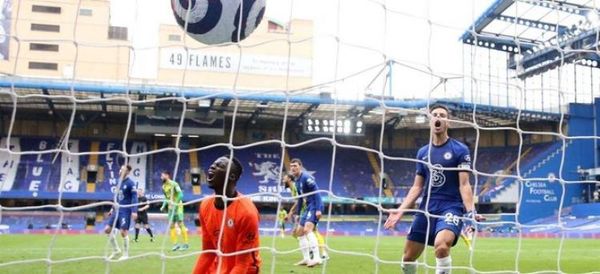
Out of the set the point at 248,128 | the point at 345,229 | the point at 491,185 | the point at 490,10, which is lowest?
the point at 345,229

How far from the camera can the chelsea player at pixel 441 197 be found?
209 inches

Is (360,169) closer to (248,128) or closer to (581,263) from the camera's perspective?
(248,128)

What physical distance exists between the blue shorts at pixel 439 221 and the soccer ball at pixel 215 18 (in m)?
2.14

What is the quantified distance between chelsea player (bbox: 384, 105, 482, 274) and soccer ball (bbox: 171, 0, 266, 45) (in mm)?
1756

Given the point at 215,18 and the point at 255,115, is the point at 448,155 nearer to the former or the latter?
the point at 215,18

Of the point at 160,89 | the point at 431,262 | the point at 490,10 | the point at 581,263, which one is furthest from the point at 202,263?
the point at 160,89

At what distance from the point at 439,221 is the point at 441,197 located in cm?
21

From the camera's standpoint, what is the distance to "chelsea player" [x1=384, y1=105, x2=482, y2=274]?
5320 mm

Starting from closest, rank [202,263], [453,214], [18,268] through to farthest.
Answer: [202,263]
[453,214]
[18,268]

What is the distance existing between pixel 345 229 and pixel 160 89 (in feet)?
35.2

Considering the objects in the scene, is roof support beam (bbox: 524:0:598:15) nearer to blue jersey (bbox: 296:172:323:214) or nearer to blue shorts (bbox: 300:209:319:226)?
blue jersey (bbox: 296:172:323:214)

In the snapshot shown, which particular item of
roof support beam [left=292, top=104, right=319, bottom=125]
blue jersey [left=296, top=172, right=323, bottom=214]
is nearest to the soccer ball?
blue jersey [left=296, top=172, right=323, bottom=214]

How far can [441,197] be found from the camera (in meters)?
5.49

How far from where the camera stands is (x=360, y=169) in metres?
34.9
